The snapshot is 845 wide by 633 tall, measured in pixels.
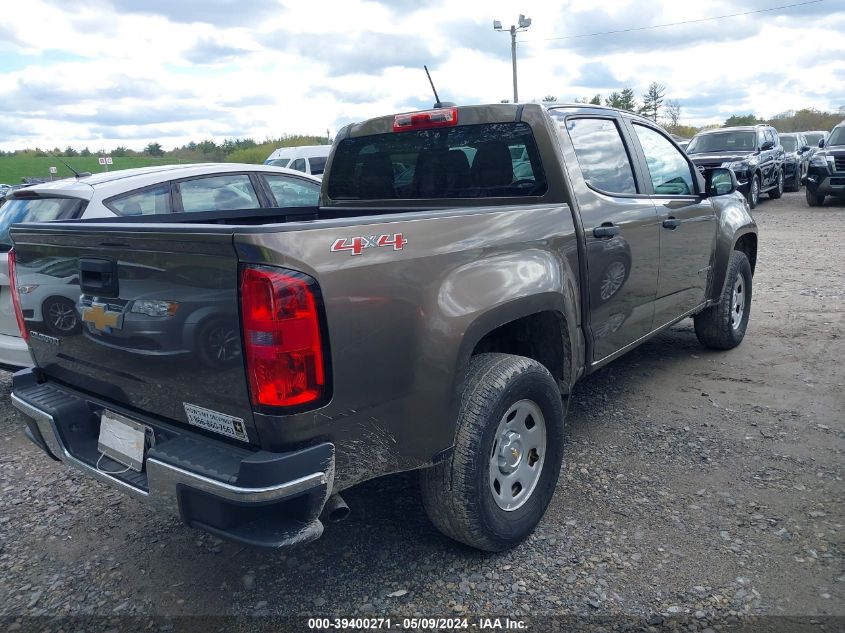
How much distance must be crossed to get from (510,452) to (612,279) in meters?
1.27

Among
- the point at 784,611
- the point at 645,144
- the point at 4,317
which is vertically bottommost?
the point at 784,611

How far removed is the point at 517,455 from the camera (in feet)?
10.1

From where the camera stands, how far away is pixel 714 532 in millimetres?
3145

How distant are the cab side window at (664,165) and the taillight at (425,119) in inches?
53.0

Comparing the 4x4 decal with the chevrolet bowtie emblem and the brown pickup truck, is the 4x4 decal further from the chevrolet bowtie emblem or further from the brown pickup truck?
the chevrolet bowtie emblem

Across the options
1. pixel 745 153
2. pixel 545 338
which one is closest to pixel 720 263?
pixel 545 338

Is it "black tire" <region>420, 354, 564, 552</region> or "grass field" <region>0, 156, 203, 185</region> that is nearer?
"black tire" <region>420, 354, 564, 552</region>

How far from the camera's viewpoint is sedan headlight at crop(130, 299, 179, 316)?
2.36 m

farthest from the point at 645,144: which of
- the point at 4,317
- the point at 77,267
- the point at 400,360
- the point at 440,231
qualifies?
the point at 4,317

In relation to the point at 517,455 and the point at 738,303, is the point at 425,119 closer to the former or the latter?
the point at 517,455

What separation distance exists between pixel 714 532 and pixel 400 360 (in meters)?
1.72

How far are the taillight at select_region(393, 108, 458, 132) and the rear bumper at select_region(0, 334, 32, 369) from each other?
287 cm

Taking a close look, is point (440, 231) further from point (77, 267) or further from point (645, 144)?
point (645, 144)

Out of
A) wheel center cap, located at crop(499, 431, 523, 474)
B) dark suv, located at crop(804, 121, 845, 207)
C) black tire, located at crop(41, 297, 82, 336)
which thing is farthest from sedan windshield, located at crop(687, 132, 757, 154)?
black tire, located at crop(41, 297, 82, 336)
